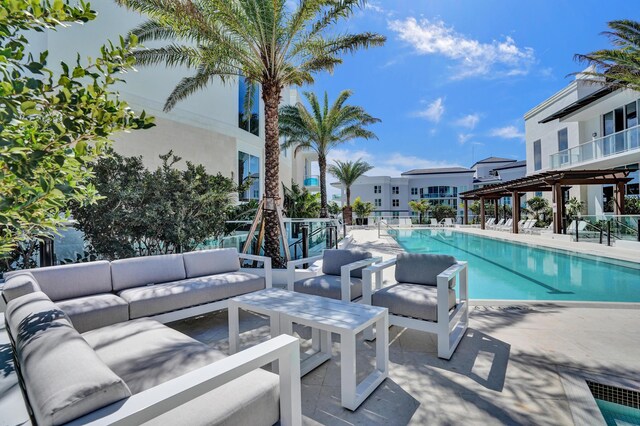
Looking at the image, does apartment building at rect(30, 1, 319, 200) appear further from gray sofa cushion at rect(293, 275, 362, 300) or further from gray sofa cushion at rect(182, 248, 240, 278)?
gray sofa cushion at rect(293, 275, 362, 300)

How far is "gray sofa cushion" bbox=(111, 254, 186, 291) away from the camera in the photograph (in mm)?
4008

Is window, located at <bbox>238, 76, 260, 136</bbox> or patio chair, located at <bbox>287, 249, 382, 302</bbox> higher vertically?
window, located at <bbox>238, 76, 260, 136</bbox>

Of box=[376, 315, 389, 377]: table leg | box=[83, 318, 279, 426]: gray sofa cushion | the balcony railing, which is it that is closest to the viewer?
box=[83, 318, 279, 426]: gray sofa cushion

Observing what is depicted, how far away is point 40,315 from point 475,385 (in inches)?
135

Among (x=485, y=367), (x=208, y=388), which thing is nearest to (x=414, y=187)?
(x=485, y=367)

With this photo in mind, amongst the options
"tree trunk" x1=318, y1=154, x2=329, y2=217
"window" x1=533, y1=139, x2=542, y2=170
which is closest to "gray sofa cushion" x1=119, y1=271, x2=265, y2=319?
"tree trunk" x1=318, y1=154, x2=329, y2=217

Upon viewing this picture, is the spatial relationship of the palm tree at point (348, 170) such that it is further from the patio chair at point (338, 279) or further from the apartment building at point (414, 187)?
the patio chair at point (338, 279)

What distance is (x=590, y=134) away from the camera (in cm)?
1881

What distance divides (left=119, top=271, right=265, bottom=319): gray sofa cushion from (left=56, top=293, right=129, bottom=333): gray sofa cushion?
113 millimetres

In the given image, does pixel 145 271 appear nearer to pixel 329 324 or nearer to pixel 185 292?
pixel 185 292

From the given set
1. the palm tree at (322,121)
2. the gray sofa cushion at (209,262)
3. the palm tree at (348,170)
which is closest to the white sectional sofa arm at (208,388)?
the gray sofa cushion at (209,262)

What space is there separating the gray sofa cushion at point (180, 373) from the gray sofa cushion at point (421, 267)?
2.78 meters

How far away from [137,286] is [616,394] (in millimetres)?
5313

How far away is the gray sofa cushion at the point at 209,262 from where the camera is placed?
4723 millimetres
